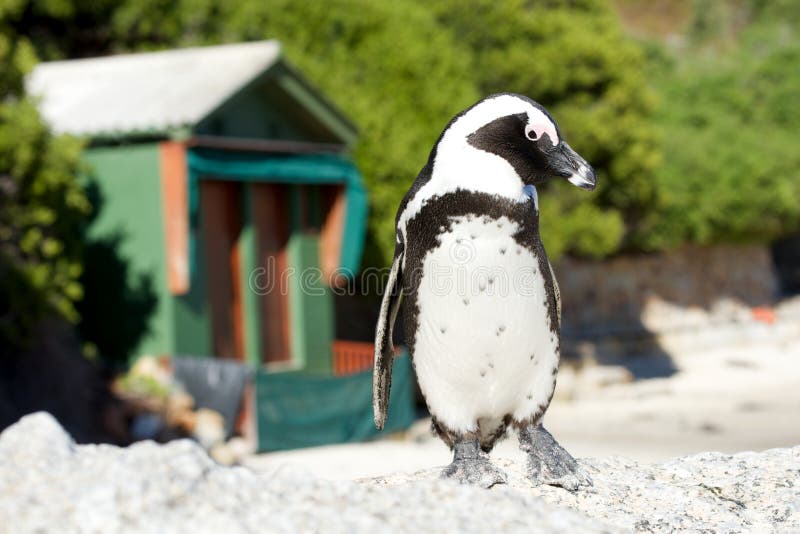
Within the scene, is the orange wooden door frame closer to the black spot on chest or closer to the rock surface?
the black spot on chest

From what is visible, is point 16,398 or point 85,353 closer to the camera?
point 16,398

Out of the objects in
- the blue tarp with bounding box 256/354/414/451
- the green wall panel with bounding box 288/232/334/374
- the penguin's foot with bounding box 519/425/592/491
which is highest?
the penguin's foot with bounding box 519/425/592/491

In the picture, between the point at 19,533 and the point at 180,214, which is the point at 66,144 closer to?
the point at 180,214

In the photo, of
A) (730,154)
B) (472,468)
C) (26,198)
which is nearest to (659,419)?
(26,198)

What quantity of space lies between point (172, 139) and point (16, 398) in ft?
11.5

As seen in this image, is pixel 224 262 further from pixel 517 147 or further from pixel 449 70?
pixel 517 147

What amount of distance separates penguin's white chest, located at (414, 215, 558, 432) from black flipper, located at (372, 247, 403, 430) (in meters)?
0.24

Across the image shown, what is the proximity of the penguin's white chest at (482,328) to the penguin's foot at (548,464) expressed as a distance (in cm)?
10

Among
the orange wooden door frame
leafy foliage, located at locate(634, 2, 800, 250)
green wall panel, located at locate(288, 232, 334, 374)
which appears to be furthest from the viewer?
leafy foliage, located at locate(634, 2, 800, 250)

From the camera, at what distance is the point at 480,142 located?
384cm

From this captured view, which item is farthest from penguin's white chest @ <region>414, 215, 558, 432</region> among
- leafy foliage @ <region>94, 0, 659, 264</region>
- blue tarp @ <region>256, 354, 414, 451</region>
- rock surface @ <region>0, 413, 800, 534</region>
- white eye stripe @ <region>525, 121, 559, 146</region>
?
leafy foliage @ <region>94, 0, 659, 264</region>

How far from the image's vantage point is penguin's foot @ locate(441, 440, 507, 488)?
3.81 meters

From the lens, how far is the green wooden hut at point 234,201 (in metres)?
12.6

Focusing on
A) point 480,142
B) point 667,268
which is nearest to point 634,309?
point 667,268
